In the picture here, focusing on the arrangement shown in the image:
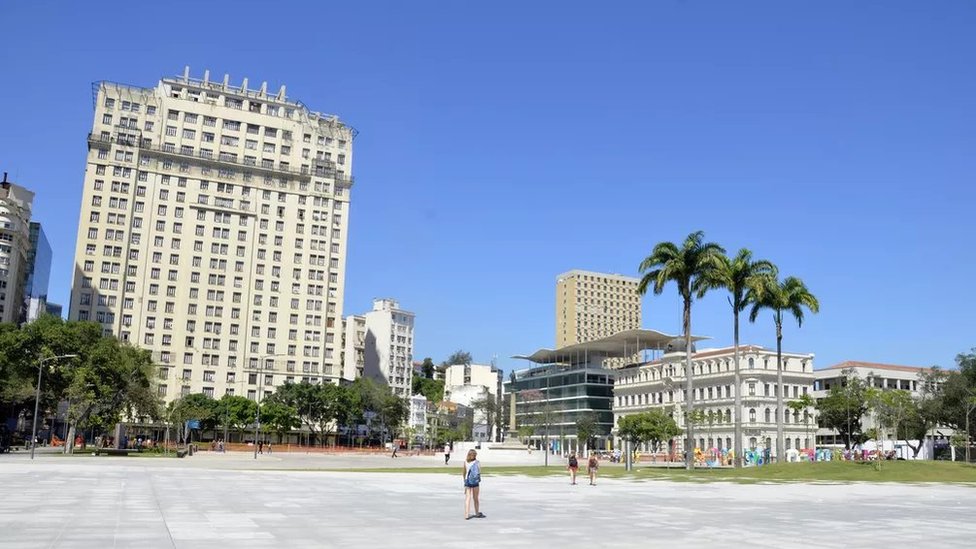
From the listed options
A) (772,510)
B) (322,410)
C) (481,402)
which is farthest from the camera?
(481,402)

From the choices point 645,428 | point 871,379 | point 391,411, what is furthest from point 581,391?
point 645,428

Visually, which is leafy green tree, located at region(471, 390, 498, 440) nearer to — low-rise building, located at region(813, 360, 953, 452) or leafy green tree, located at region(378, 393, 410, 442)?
leafy green tree, located at region(378, 393, 410, 442)

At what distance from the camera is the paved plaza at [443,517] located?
52.7 feet

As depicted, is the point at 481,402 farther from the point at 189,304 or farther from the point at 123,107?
the point at 123,107

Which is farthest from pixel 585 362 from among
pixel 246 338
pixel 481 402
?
pixel 246 338

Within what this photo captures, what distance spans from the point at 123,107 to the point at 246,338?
41493mm

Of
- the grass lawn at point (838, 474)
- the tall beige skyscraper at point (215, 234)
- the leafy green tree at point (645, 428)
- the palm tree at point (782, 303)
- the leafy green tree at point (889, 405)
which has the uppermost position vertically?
the tall beige skyscraper at point (215, 234)

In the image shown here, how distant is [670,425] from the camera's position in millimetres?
66812

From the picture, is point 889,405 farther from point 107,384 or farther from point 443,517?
point 107,384

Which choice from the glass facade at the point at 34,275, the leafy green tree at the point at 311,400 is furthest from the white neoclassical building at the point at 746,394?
the glass facade at the point at 34,275

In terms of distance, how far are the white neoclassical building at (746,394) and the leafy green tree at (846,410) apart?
2.93m

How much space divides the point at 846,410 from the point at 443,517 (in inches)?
3725

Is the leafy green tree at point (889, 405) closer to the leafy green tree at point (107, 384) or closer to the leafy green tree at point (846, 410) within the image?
the leafy green tree at point (846, 410)

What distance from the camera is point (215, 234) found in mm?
132250
